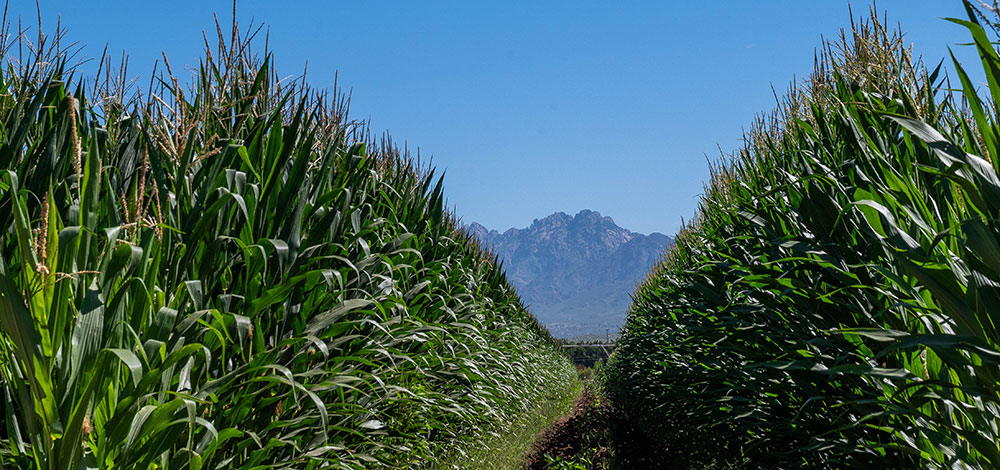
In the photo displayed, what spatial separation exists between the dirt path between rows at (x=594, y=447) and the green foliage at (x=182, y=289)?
155 inches

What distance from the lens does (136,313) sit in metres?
1.61

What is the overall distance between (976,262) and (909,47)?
1.51 meters

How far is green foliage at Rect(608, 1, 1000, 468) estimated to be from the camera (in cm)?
147

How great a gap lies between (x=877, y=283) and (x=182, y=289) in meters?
2.14

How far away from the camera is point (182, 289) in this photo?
1883 millimetres

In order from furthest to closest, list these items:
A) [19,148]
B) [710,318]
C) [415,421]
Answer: [710,318]
[415,421]
[19,148]

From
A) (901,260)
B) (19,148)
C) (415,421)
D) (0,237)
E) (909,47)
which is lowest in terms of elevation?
(415,421)

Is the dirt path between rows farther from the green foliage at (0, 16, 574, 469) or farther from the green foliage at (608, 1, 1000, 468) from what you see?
the green foliage at (0, 16, 574, 469)

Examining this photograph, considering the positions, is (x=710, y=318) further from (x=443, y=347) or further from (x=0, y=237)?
(x=0, y=237)

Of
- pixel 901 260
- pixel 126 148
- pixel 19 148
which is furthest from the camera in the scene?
pixel 126 148

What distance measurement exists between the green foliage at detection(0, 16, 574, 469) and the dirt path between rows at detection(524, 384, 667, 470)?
12.9 feet

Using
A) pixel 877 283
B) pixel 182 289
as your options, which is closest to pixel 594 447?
pixel 877 283

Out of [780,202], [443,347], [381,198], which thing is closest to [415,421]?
[443,347]

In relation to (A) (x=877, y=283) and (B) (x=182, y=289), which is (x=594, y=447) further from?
(B) (x=182, y=289)
